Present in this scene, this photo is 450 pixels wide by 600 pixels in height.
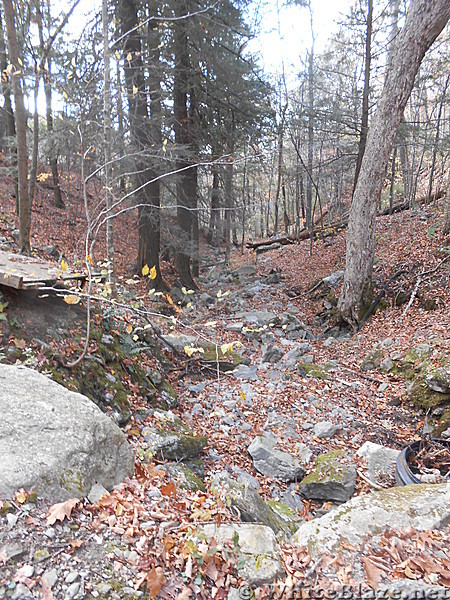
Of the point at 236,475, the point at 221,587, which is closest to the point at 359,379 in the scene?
the point at 236,475

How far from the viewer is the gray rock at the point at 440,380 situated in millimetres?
4777

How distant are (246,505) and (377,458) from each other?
2055mm

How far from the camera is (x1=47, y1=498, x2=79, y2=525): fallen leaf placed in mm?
1928

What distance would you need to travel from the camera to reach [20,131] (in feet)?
19.6

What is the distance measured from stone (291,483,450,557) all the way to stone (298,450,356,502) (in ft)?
2.84

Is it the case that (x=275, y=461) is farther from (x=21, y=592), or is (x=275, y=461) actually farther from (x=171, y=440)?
(x=21, y=592)

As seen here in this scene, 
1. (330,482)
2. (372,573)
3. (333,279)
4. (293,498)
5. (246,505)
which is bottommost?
(293,498)

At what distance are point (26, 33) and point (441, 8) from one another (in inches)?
324

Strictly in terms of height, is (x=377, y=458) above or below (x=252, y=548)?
below

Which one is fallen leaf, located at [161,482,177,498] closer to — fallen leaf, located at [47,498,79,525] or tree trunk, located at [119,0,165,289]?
fallen leaf, located at [47,498,79,525]

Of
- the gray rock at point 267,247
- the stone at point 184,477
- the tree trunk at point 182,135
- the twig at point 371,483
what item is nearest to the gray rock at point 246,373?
the twig at point 371,483

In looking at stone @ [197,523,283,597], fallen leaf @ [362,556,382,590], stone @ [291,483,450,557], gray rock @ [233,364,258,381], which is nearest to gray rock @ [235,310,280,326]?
gray rock @ [233,364,258,381]

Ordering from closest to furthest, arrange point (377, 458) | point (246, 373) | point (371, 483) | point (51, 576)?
point (51, 576) → point (371, 483) → point (377, 458) → point (246, 373)

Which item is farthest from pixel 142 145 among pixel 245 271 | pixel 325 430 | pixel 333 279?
pixel 245 271
